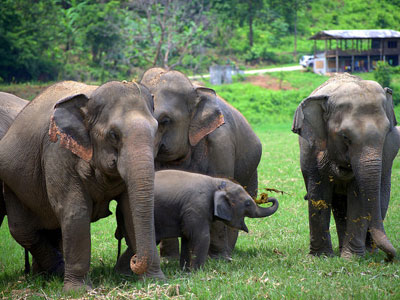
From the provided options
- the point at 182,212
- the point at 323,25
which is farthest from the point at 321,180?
the point at 323,25

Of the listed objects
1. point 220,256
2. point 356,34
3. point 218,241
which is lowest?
point 356,34

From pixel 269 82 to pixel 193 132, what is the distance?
3112 centimetres

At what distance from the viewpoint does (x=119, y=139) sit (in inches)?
214

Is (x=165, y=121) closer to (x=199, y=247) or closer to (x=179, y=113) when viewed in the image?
(x=179, y=113)

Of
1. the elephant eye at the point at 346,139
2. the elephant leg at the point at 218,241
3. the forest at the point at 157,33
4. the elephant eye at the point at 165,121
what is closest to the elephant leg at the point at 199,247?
the elephant leg at the point at 218,241

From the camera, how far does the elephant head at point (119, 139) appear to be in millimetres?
5215

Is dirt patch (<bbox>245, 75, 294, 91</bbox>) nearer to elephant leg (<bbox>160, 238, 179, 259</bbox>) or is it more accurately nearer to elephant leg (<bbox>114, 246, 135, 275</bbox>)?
elephant leg (<bbox>160, 238, 179, 259</bbox>)

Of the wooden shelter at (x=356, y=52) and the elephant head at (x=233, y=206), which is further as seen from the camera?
the wooden shelter at (x=356, y=52)

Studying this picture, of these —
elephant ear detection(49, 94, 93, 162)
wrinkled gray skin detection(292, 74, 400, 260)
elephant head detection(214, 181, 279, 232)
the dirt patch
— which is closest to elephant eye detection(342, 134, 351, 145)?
wrinkled gray skin detection(292, 74, 400, 260)

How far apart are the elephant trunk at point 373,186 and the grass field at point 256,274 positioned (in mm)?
245

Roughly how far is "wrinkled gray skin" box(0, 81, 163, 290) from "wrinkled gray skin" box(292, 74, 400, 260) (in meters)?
2.31

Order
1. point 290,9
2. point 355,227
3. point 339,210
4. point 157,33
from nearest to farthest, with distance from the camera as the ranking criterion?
point 355,227 < point 339,210 < point 157,33 < point 290,9

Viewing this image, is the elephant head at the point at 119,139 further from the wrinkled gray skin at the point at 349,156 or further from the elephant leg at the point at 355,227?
the elephant leg at the point at 355,227

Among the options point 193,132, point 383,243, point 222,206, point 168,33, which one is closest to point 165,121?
point 193,132
